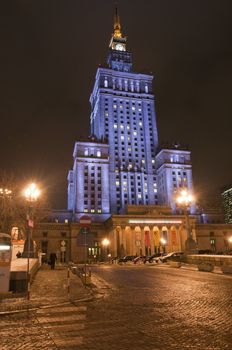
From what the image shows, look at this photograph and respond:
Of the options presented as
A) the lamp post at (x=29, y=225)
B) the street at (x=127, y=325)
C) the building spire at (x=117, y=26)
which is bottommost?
the street at (x=127, y=325)

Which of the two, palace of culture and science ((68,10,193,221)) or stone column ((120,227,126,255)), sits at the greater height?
palace of culture and science ((68,10,193,221))

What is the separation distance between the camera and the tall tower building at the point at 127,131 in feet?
353

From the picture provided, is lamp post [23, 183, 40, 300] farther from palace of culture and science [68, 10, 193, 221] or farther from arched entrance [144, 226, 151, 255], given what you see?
palace of culture and science [68, 10, 193, 221]

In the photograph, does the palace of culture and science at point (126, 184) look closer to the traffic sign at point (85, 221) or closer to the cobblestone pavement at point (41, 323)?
the traffic sign at point (85, 221)

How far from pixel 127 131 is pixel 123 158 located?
1160cm

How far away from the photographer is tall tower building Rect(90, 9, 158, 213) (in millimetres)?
107500

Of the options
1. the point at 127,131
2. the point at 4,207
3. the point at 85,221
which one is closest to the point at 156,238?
the point at 127,131

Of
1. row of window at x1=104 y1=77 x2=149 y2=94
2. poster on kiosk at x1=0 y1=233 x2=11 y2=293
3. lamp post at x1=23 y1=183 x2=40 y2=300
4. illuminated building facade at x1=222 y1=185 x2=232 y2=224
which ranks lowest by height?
poster on kiosk at x1=0 y1=233 x2=11 y2=293

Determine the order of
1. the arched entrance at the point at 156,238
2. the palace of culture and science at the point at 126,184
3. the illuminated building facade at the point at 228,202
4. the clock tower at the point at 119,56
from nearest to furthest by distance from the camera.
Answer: the arched entrance at the point at 156,238
the palace of culture and science at the point at 126,184
the clock tower at the point at 119,56
the illuminated building facade at the point at 228,202

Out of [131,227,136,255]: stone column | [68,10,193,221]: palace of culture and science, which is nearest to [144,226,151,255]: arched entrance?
[131,227,136,255]: stone column

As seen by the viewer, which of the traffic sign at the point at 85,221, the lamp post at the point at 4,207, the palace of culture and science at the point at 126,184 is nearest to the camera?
the traffic sign at the point at 85,221

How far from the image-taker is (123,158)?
11125 cm

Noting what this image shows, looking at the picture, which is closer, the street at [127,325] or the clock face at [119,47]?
the street at [127,325]

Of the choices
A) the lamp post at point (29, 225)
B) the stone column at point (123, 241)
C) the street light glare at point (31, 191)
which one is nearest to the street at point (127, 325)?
the lamp post at point (29, 225)
